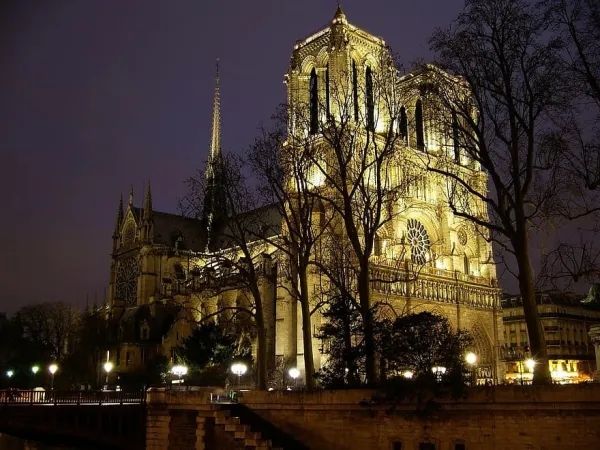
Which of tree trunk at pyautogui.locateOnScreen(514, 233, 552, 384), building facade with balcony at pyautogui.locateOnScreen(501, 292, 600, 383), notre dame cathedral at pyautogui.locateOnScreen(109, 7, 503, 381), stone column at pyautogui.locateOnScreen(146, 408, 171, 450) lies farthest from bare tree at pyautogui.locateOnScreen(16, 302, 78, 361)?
tree trunk at pyautogui.locateOnScreen(514, 233, 552, 384)

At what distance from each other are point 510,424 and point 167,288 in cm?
Answer: 5713

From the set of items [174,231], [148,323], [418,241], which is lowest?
[148,323]

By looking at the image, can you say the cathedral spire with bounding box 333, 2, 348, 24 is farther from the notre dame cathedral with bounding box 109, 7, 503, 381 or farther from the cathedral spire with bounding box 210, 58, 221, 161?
the cathedral spire with bounding box 210, 58, 221, 161

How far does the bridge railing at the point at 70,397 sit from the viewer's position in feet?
111

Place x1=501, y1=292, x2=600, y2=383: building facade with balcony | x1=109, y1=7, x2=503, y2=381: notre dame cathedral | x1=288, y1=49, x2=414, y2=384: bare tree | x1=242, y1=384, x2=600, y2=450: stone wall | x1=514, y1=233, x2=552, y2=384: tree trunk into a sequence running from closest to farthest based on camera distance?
x1=242, y1=384, x2=600, y2=450: stone wall → x1=514, y1=233, x2=552, y2=384: tree trunk → x1=288, y1=49, x2=414, y2=384: bare tree → x1=109, y1=7, x2=503, y2=381: notre dame cathedral → x1=501, y1=292, x2=600, y2=383: building facade with balcony

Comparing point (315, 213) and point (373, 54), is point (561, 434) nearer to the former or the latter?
point (315, 213)

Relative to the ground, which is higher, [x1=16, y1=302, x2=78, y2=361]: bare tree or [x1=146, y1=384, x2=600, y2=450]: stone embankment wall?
[x1=16, y1=302, x2=78, y2=361]: bare tree

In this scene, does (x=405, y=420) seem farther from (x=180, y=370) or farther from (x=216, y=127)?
(x=216, y=127)

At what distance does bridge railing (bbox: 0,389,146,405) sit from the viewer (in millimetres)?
33938

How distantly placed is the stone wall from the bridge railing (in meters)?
11.1

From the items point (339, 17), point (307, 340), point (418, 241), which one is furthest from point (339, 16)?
point (307, 340)

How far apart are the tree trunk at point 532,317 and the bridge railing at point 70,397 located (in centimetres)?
1923

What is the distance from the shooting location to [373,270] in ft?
166

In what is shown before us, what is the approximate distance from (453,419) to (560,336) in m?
61.1
